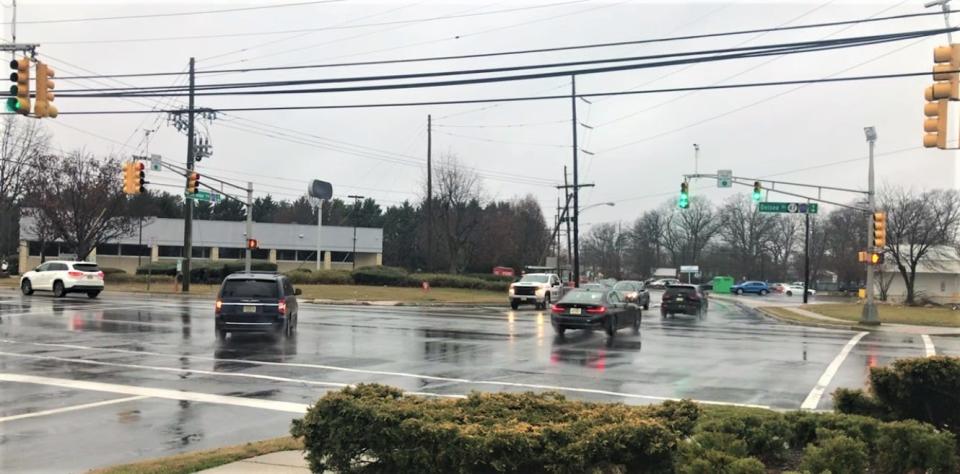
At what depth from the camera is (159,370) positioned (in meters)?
13.3

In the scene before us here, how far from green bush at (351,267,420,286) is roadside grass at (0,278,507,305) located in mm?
1081

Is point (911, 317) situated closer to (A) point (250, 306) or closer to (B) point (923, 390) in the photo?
(A) point (250, 306)

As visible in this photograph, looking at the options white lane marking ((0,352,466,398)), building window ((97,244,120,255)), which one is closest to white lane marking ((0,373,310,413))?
white lane marking ((0,352,466,398))

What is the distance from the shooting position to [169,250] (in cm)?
8175

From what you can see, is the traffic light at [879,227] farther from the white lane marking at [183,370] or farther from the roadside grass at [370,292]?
the white lane marking at [183,370]

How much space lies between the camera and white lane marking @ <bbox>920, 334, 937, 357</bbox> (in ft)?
64.9

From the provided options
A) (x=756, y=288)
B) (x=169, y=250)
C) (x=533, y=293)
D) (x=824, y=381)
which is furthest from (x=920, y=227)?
(x=169, y=250)

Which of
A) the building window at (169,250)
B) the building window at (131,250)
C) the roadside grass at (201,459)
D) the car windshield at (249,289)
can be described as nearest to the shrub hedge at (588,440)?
the roadside grass at (201,459)

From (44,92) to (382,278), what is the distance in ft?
123

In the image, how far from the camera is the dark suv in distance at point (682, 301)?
35.9 m

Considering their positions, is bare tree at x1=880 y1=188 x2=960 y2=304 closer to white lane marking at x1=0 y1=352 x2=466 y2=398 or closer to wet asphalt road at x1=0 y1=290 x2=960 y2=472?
wet asphalt road at x1=0 y1=290 x2=960 y2=472

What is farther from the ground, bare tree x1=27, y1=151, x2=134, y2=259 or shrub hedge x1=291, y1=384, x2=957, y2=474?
bare tree x1=27, y1=151, x2=134, y2=259

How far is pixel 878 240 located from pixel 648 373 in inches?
876

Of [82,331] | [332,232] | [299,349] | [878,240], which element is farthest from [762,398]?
[332,232]
